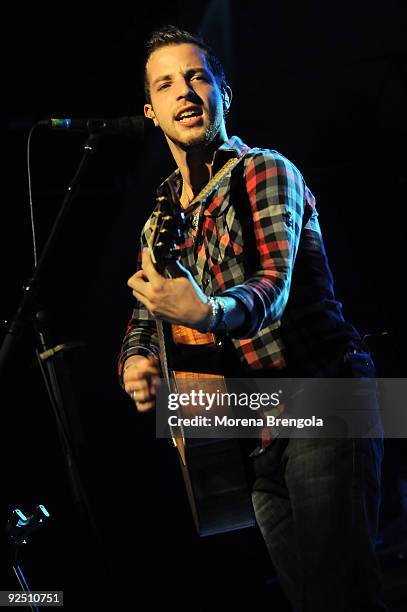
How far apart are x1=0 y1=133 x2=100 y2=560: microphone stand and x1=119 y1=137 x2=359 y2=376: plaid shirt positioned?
71cm

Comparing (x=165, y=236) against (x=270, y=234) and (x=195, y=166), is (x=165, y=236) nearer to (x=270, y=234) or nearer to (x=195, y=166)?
(x=270, y=234)

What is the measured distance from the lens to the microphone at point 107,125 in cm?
244

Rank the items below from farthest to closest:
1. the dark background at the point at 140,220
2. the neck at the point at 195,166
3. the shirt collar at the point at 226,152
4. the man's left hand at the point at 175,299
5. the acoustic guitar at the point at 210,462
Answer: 1. the dark background at the point at 140,220
2. the neck at the point at 195,166
3. the shirt collar at the point at 226,152
4. the acoustic guitar at the point at 210,462
5. the man's left hand at the point at 175,299

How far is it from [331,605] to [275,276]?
803 mm

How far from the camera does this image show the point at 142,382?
1922 mm

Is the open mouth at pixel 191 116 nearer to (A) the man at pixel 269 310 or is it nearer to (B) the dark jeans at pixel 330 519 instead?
(A) the man at pixel 269 310

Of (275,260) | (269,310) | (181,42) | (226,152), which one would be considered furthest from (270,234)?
(181,42)

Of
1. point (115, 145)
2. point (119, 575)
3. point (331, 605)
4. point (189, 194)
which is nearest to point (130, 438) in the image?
point (119, 575)

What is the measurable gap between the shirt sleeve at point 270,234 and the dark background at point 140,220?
2.34 m

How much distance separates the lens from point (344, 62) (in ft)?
14.0

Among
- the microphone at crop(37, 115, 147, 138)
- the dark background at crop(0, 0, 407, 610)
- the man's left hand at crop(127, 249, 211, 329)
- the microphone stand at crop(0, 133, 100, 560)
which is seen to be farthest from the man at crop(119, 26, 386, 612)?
the dark background at crop(0, 0, 407, 610)

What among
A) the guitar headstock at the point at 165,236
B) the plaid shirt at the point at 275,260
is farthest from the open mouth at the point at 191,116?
the guitar headstock at the point at 165,236

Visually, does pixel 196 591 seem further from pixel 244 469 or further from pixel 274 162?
A: pixel 274 162

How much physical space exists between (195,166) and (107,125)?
50 centimetres
